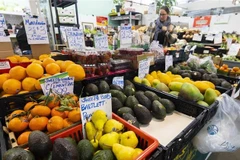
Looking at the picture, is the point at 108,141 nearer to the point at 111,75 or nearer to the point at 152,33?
the point at 111,75

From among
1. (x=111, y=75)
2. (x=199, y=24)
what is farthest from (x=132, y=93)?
(x=199, y=24)

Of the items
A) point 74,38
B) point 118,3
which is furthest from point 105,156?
point 118,3

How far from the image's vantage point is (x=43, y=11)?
3.65m

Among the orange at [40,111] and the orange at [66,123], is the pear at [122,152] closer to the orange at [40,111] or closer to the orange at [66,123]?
the orange at [66,123]

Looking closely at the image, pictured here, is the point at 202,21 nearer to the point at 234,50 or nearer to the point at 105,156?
the point at 234,50

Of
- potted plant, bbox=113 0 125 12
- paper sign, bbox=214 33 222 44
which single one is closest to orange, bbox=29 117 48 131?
paper sign, bbox=214 33 222 44

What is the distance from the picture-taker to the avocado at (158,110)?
2.93ft

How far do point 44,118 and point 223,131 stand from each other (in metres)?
1.12

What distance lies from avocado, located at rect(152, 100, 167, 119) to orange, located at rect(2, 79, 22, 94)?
80 centimetres

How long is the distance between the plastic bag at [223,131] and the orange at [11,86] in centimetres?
121

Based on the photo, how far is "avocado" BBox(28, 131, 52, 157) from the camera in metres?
0.52

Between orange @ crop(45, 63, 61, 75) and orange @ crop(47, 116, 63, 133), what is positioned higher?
orange @ crop(45, 63, 61, 75)

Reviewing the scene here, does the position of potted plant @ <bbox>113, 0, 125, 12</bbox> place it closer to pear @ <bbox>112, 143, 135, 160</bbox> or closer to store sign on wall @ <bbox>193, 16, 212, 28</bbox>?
store sign on wall @ <bbox>193, 16, 212, 28</bbox>

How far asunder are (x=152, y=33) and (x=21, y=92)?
2468 millimetres
